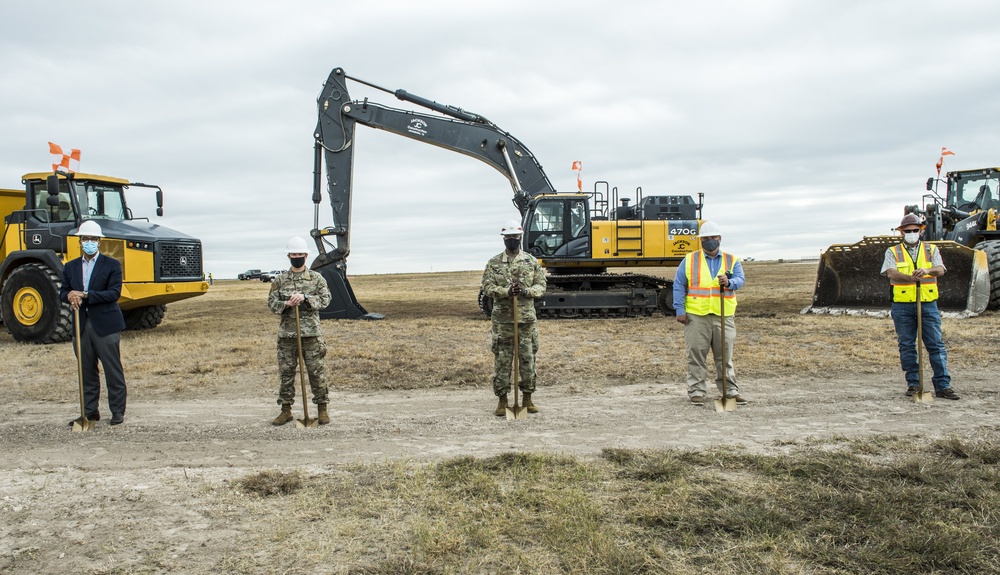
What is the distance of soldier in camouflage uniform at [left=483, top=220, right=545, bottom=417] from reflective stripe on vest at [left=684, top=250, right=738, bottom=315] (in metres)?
1.65

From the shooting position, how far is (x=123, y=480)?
573 cm

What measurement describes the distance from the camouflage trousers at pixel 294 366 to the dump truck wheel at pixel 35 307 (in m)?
8.99

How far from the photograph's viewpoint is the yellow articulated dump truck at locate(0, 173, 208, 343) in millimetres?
14500

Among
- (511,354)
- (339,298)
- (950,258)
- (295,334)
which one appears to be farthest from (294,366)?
(950,258)

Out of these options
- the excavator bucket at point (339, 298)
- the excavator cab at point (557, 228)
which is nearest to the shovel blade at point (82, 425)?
the excavator bucket at point (339, 298)

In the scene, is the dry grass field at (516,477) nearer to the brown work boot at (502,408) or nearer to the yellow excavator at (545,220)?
the brown work boot at (502,408)

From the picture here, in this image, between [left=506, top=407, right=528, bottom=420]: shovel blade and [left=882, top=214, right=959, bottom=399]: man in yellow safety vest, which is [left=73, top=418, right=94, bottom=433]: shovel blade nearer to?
[left=506, top=407, right=528, bottom=420]: shovel blade

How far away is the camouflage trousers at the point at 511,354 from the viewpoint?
7906 mm

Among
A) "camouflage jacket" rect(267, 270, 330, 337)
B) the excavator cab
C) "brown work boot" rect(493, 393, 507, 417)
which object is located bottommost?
"brown work boot" rect(493, 393, 507, 417)

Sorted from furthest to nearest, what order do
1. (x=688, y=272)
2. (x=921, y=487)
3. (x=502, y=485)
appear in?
(x=688, y=272), (x=502, y=485), (x=921, y=487)

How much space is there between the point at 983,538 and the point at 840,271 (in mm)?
13774

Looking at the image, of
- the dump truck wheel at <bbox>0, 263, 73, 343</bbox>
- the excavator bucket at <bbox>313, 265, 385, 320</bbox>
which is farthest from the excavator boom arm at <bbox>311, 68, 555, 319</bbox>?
the dump truck wheel at <bbox>0, 263, 73, 343</bbox>

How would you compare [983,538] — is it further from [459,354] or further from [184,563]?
[459,354]

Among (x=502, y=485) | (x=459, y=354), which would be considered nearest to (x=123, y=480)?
(x=502, y=485)
